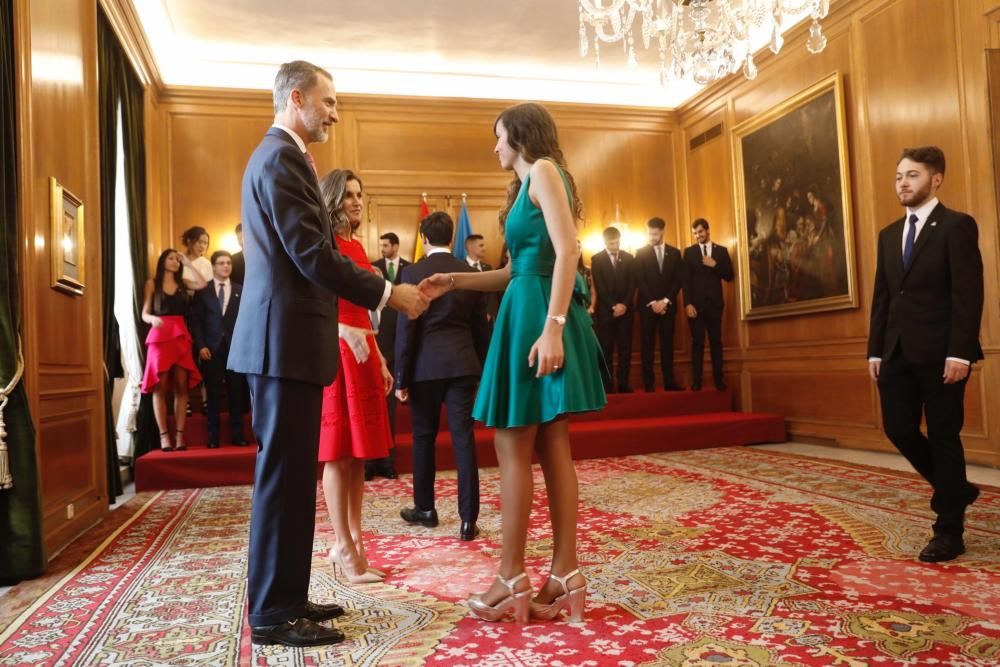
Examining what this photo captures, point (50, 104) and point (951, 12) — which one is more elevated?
point (951, 12)

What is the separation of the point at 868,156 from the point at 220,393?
5.88 m

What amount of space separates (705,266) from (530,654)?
664cm

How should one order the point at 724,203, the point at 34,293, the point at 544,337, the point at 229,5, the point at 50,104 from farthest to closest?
1. the point at 724,203
2. the point at 229,5
3. the point at 50,104
4. the point at 34,293
5. the point at 544,337

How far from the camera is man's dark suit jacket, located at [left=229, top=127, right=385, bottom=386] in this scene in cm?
213

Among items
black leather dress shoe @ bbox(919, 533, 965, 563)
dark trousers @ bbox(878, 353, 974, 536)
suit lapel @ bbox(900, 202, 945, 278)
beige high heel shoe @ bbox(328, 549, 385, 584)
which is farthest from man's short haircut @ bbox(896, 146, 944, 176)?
beige high heel shoe @ bbox(328, 549, 385, 584)

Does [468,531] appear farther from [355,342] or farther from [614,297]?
[614,297]

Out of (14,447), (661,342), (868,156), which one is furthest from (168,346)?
(868,156)

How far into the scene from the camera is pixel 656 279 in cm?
836

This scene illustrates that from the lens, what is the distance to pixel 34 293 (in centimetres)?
348

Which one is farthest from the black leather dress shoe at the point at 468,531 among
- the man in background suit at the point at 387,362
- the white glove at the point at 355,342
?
the man in background suit at the point at 387,362

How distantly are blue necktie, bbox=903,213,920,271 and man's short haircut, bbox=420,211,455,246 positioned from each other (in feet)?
6.69

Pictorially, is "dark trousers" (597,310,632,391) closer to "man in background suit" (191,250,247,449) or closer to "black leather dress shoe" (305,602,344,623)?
"man in background suit" (191,250,247,449)

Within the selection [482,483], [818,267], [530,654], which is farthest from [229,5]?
[530,654]

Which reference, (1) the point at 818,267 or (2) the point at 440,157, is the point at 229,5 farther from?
(1) the point at 818,267
